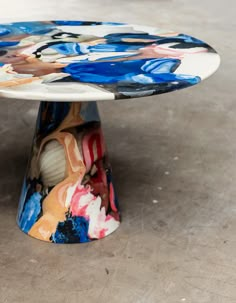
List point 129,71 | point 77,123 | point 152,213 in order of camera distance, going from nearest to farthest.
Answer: point 129,71 < point 77,123 < point 152,213

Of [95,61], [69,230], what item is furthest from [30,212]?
[95,61]

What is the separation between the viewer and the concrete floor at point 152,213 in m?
1.31

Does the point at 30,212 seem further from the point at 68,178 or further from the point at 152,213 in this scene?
the point at 152,213

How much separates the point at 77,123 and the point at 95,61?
16 cm

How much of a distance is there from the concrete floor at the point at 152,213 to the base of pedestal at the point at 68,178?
47mm

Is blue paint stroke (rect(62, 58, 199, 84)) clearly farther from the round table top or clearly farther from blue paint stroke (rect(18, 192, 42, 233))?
blue paint stroke (rect(18, 192, 42, 233))

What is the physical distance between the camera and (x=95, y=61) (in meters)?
1.39

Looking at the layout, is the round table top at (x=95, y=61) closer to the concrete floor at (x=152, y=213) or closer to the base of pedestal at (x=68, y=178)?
the base of pedestal at (x=68, y=178)

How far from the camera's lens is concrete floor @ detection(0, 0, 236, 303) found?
1.31 meters

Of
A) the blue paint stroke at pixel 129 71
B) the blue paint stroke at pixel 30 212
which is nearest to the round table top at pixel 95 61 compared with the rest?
the blue paint stroke at pixel 129 71

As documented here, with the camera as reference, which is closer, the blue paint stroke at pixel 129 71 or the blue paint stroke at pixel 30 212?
the blue paint stroke at pixel 129 71

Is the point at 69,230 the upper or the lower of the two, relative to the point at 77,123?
lower

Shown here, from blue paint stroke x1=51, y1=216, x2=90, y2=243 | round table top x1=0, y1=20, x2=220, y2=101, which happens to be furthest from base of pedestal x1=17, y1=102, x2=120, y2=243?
round table top x1=0, y1=20, x2=220, y2=101

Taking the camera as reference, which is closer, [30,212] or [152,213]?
[30,212]
